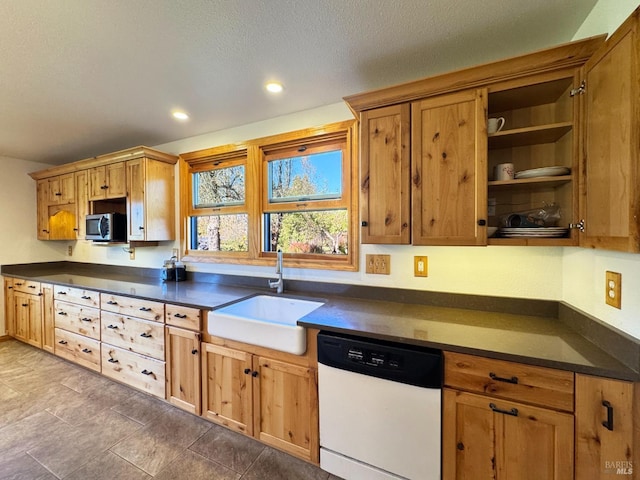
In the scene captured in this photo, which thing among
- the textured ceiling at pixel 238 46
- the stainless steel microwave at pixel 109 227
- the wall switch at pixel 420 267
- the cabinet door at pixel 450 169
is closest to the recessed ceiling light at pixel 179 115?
the textured ceiling at pixel 238 46

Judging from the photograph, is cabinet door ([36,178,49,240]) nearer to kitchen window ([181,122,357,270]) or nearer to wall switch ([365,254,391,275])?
kitchen window ([181,122,357,270])

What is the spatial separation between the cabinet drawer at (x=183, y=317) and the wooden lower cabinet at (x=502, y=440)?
1611 millimetres

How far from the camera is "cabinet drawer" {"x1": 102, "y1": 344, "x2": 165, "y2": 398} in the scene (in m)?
2.08

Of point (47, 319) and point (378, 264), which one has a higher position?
point (378, 264)

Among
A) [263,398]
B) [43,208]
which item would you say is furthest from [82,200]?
[263,398]

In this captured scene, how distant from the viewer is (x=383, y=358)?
1.28m

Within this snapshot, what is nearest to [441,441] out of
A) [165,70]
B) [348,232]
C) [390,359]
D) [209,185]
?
[390,359]

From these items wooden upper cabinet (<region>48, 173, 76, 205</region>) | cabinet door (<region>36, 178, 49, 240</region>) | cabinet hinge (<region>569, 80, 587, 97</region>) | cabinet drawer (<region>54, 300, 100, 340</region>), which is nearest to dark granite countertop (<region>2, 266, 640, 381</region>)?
cabinet drawer (<region>54, 300, 100, 340</region>)

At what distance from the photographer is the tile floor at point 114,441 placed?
1.54 m

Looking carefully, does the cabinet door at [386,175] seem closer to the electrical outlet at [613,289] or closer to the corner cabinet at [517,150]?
the corner cabinet at [517,150]

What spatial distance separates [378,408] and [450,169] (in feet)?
4.34

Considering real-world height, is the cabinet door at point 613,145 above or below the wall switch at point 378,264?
above

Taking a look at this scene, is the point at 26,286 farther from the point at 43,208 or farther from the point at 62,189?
the point at 62,189

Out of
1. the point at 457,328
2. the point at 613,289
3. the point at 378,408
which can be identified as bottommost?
the point at 378,408
